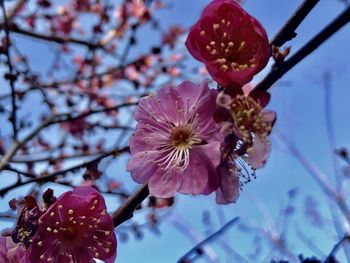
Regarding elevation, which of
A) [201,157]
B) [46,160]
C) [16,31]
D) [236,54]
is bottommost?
[201,157]

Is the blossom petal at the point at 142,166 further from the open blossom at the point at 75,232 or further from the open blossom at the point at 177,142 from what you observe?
the open blossom at the point at 75,232

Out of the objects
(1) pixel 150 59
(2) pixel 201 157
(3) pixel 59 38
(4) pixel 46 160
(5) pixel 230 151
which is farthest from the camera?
(1) pixel 150 59

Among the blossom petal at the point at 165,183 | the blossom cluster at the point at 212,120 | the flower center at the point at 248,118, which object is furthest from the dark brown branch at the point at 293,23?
the blossom petal at the point at 165,183

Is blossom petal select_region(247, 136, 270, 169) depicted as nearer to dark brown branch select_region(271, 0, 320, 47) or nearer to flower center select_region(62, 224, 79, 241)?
dark brown branch select_region(271, 0, 320, 47)

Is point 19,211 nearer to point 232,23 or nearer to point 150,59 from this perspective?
point 232,23

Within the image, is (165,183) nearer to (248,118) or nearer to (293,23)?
(248,118)

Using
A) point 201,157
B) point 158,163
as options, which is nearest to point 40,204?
point 158,163
